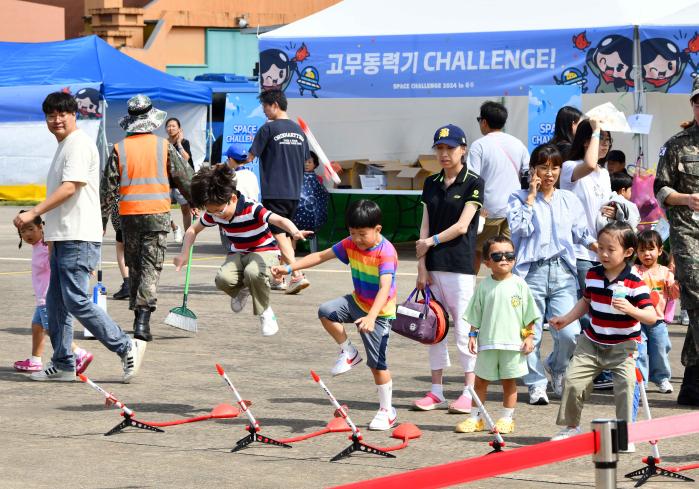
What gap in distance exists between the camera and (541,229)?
8508 mm

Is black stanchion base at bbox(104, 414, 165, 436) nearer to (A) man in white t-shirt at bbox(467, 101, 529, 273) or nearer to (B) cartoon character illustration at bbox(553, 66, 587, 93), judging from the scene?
(A) man in white t-shirt at bbox(467, 101, 529, 273)

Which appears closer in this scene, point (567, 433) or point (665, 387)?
point (567, 433)

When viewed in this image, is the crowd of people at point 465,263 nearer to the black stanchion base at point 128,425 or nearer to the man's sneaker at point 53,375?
the man's sneaker at point 53,375

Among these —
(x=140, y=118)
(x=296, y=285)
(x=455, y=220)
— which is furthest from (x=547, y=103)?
(x=455, y=220)

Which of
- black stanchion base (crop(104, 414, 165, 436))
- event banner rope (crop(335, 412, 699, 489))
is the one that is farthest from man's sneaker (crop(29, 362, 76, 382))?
event banner rope (crop(335, 412, 699, 489))

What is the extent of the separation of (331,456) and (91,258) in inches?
110

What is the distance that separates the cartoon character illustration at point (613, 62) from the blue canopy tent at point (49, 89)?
13.0m

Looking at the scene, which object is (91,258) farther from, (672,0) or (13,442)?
(672,0)

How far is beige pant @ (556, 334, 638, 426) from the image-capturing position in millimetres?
7035

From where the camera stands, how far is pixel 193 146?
30.1 meters

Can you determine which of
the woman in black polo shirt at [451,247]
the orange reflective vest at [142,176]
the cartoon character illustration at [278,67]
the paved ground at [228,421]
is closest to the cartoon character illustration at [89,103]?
the cartoon character illustration at [278,67]

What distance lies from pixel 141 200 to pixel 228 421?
3284 millimetres

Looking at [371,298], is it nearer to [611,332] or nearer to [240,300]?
[611,332]

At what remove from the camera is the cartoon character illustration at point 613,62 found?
15.1 metres
